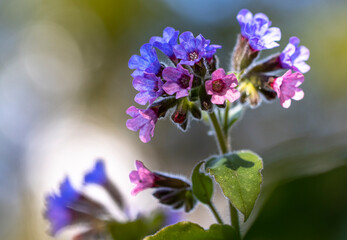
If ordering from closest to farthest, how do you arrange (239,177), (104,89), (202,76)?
(239,177) < (202,76) < (104,89)

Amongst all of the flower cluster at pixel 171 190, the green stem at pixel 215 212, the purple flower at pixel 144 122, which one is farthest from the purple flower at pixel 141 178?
the green stem at pixel 215 212

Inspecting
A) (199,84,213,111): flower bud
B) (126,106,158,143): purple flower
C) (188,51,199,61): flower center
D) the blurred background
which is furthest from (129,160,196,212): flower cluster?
the blurred background

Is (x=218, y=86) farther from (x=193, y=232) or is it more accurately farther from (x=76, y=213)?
(x=76, y=213)

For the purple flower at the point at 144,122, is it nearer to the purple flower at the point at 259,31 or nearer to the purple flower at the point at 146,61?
the purple flower at the point at 146,61

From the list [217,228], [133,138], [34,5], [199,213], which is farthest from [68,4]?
[217,228]

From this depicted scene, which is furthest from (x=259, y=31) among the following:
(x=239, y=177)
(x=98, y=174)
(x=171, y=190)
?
(x=98, y=174)
